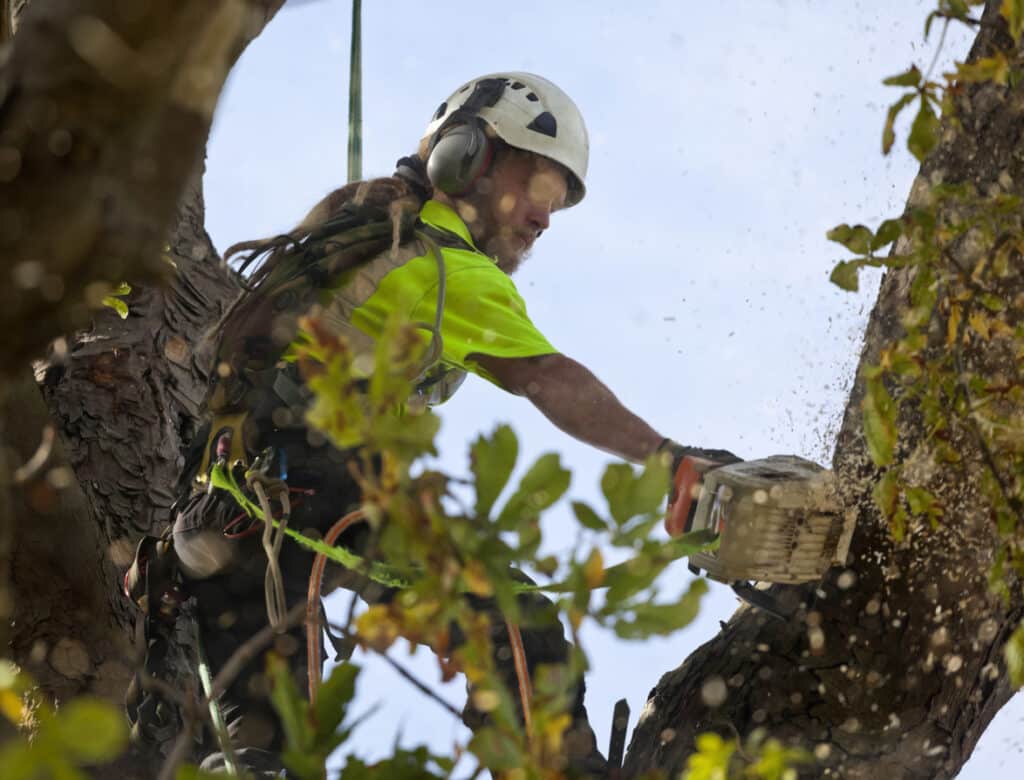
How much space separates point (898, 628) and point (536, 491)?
62.0 inches

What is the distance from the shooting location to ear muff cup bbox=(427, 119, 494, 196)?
3.49m

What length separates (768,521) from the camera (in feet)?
8.39

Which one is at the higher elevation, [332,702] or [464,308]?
[464,308]

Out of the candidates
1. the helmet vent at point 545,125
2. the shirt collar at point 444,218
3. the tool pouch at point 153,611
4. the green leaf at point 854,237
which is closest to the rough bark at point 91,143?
the green leaf at point 854,237

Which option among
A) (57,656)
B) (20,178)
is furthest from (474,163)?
(20,178)

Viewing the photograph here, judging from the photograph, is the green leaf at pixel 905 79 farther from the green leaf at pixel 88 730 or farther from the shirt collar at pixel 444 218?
the shirt collar at pixel 444 218

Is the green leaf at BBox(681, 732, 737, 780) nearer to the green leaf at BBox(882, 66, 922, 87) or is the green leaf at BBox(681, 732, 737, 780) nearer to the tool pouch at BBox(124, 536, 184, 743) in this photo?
the green leaf at BBox(882, 66, 922, 87)

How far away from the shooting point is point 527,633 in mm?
2980

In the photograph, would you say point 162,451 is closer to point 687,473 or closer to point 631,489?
point 687,473

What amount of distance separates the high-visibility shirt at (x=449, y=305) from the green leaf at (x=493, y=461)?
1860mm

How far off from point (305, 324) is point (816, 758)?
1717mm

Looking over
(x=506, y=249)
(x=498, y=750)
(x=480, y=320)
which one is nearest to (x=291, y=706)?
(x=498, y=750)

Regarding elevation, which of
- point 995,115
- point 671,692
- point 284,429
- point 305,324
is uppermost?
point 995,115

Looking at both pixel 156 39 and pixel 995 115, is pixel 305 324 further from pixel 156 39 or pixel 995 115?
pixel 995 115
